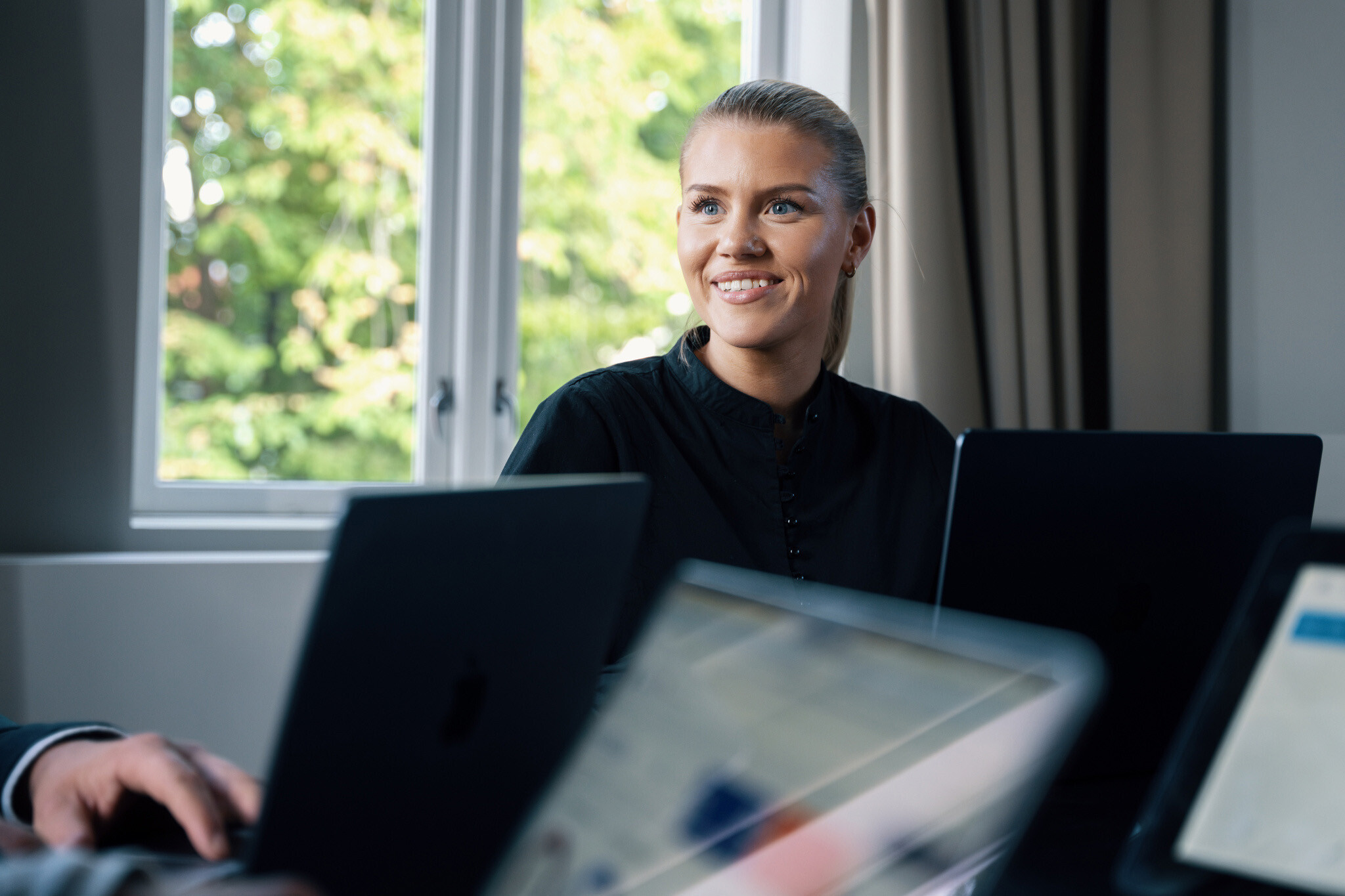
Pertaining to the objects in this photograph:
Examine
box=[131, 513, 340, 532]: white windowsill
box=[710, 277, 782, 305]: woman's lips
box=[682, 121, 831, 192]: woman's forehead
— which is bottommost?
box=[131, 513, 340, 532]: white windowsill

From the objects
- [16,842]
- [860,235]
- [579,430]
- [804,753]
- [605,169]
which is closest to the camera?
[804,753]

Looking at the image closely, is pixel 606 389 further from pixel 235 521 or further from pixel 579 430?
pixel 235 521

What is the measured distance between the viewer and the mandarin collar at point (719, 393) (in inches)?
50.6

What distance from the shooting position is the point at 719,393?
1.30m

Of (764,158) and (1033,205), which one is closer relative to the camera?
(764,158)

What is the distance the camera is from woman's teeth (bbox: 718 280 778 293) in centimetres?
135

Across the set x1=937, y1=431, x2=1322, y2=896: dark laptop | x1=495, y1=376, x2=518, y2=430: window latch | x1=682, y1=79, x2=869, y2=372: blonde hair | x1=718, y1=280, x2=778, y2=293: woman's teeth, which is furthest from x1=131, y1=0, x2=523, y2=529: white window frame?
x1=937, y1=431, x2=1322, y2=896: dark laptop

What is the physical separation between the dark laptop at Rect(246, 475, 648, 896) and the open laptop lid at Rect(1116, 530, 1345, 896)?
292 mm

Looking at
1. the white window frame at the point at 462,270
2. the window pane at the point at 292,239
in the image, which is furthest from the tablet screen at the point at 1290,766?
the window pane at the point at 292,239

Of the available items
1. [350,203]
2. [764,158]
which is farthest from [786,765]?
[350,203]

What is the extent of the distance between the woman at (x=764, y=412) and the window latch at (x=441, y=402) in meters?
0.78

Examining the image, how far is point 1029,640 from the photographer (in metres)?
0.39

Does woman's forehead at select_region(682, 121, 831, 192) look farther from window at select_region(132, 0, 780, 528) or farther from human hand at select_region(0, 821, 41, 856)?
human hand at select_region(0, 821, 41, 856)

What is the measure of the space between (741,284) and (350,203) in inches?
41.9
